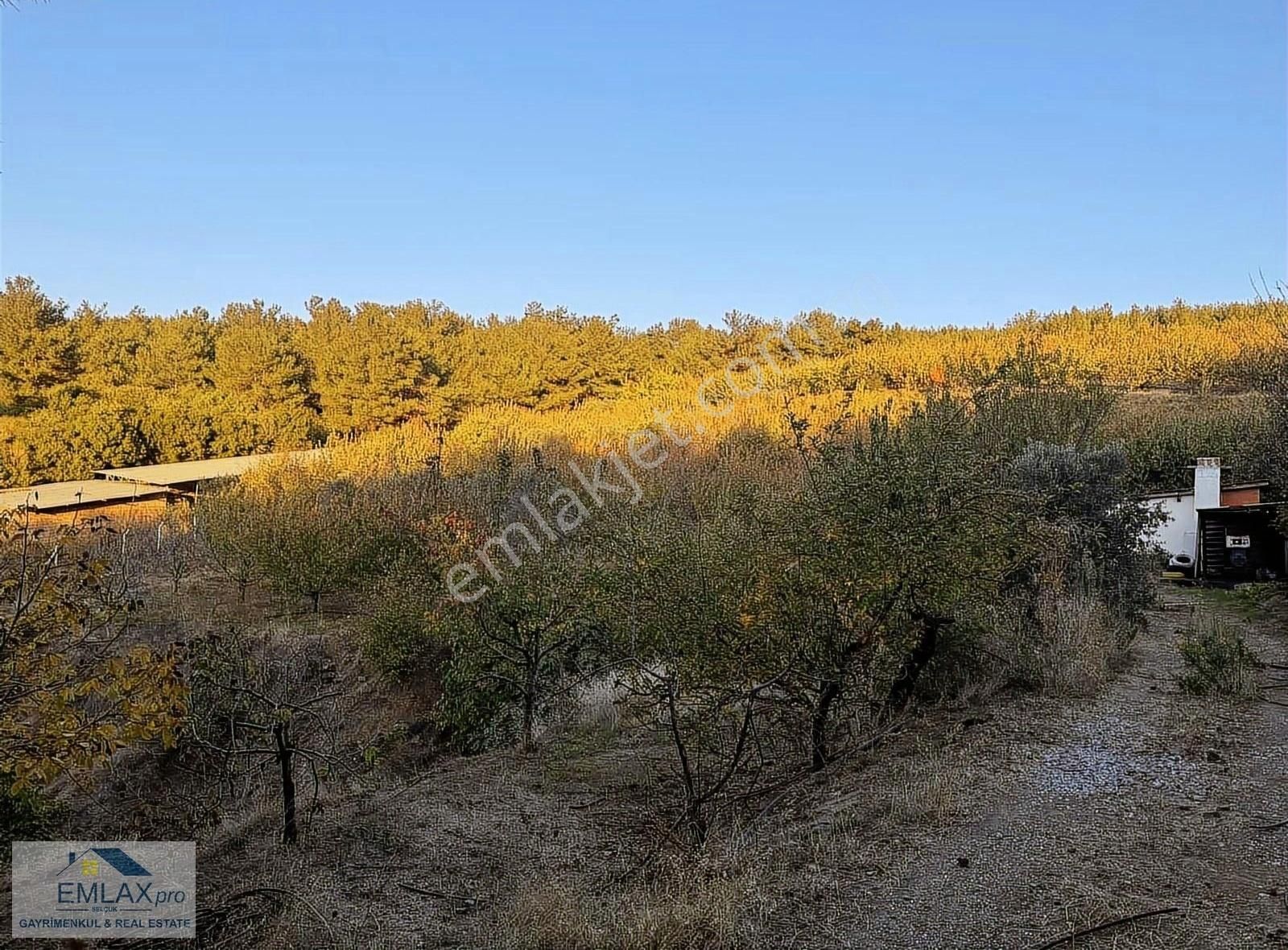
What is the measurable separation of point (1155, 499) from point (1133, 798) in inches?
439

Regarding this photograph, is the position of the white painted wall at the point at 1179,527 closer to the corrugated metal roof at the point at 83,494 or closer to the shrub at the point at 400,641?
the shrub at the point at 400,641

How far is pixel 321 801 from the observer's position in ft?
22.9

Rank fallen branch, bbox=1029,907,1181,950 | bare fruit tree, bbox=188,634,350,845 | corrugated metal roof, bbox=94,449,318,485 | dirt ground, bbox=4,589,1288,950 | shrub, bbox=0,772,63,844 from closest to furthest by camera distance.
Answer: fallen branch, bbox=1029,907,1181,950
dirt ground, bbox=4,589,1288,950
bare fruit tree, bbox=188,634,350,845
shrub, bbox=0,772,63,844
corrugated metal roof, bbox=94,449,318,485

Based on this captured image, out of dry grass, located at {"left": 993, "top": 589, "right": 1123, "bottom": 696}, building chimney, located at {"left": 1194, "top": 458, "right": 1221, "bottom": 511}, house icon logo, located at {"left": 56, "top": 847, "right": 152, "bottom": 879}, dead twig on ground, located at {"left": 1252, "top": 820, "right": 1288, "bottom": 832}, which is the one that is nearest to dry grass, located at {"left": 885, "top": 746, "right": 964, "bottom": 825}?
dead twig on ground, located at {"left": 1252, "top": 820, "right": 1288, "bottom": 832}

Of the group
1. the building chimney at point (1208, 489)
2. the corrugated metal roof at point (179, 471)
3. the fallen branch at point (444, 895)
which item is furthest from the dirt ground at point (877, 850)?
the corrugated metal roof at point (179, 471)

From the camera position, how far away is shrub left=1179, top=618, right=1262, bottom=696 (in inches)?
299

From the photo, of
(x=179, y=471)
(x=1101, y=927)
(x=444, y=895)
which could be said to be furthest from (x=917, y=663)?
(x=179, y=471)

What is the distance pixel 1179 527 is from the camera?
50.8 ft

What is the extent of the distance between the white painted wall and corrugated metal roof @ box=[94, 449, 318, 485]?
20589 millimetres

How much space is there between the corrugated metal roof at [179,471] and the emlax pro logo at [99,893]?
20965 mm

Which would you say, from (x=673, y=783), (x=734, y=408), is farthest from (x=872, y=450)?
(x=734, y=408)

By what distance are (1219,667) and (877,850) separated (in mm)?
4430

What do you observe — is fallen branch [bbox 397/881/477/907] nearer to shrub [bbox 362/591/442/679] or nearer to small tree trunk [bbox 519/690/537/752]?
small tree trunk [bbox 519/690/537/752]

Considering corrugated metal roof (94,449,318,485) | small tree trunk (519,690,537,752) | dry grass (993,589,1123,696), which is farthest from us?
corrugated metal roof (94,449,318,485)
